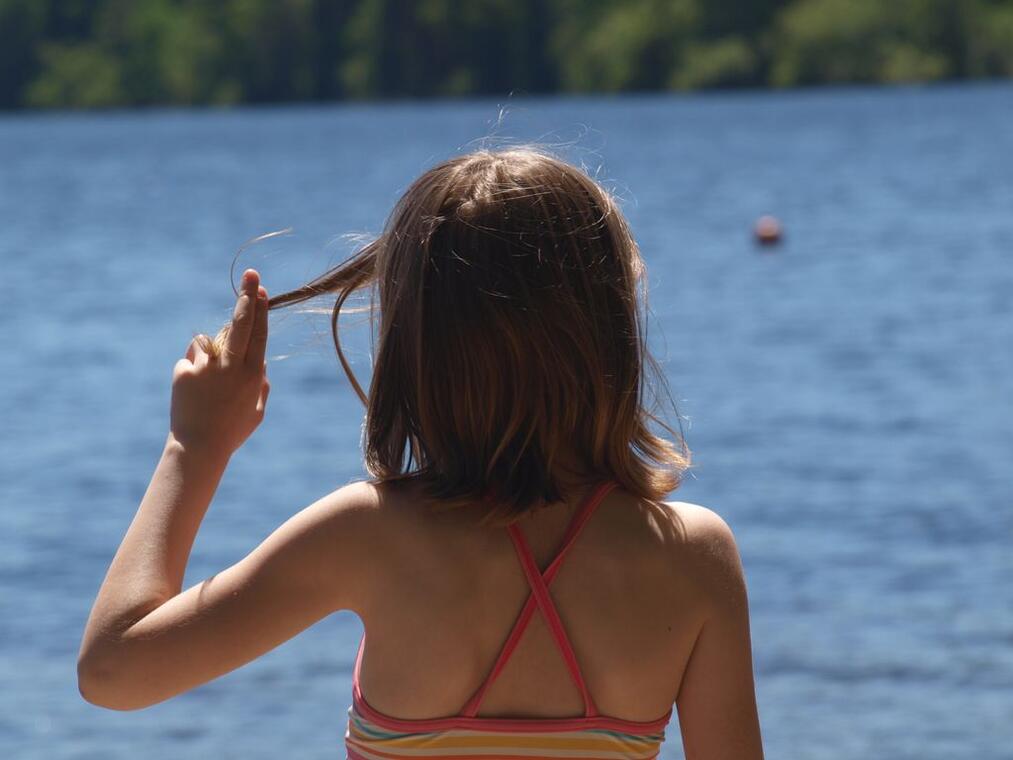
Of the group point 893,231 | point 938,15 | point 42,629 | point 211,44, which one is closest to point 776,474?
point 42,629

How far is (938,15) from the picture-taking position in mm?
72500

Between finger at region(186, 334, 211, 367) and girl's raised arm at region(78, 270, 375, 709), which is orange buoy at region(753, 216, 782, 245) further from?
girl's raised arm at region(78, 270, 375, 709)

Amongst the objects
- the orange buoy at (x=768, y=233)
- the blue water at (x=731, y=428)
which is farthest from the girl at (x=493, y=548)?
the orange buoy at (x=768, y=233)

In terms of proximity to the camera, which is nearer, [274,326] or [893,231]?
[274,326]

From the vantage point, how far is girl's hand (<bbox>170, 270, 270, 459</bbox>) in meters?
1.93

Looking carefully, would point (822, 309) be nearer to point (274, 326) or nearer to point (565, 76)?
point (274, 326)

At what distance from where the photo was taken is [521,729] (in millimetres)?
1746

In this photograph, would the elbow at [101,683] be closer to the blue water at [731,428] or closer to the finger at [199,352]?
the finger at [199,352]

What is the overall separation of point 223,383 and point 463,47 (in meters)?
90.3

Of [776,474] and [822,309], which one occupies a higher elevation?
[776,474]

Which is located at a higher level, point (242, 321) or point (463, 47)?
point (242, 321)

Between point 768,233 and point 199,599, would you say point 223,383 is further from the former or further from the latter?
point 768,233

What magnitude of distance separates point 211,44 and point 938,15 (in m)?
43.5

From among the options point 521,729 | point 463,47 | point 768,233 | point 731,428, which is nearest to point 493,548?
Answer: point 521,729
